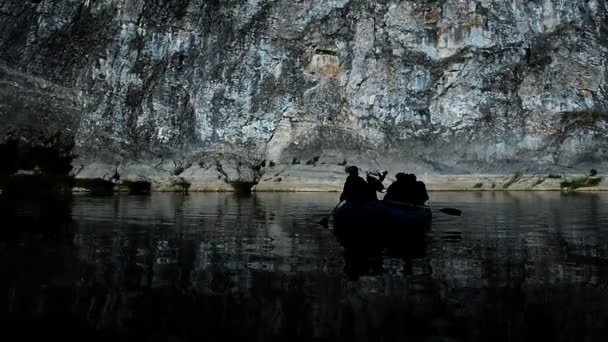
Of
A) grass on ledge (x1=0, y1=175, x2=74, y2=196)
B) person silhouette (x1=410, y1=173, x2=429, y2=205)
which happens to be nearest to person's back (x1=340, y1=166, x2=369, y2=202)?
person silhouette (x1=410, y1=173, x2=429, y2=205)

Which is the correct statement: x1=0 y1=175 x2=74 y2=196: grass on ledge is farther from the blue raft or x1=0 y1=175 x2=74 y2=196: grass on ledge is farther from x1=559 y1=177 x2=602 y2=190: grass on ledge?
x1=559 y1=177 x2=602 y2=190: grass on ledge

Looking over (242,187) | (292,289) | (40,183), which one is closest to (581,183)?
(242,187)

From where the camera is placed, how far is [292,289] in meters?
9.30

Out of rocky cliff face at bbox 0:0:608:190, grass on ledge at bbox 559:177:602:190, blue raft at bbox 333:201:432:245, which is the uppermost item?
rocky cliff face at bbox 0:0:608:190

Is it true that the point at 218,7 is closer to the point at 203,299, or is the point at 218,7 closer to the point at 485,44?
the point at 485,44

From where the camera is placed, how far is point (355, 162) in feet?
220

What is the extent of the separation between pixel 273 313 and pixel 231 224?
1380 cm

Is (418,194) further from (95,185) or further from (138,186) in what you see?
(95,185)

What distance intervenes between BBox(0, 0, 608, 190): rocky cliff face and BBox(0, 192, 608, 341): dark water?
5072cm

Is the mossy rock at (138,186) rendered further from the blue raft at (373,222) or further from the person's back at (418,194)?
the blue raft at (373,222)

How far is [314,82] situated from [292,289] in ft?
208

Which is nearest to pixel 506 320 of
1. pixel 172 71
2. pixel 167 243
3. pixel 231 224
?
pixel 167 243

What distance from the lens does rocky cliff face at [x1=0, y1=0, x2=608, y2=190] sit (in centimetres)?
6806

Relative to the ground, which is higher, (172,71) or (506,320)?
(172,71)
